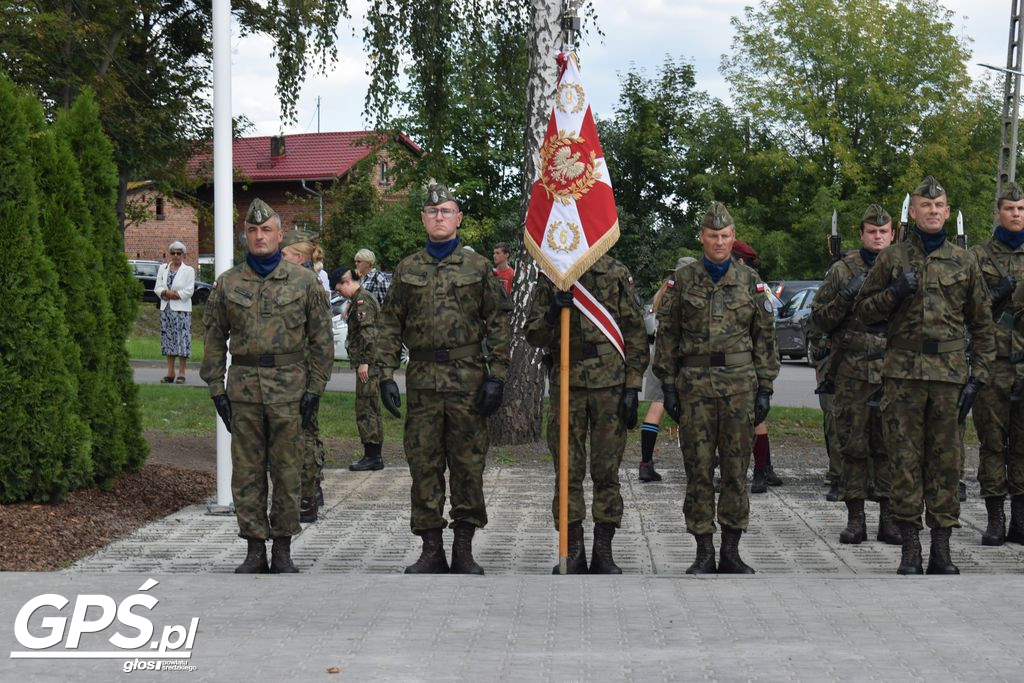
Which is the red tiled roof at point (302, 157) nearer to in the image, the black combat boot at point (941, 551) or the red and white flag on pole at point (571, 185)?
the red and white flag on pole at point (571, 185)

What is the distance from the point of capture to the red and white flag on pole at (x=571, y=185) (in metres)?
7.98

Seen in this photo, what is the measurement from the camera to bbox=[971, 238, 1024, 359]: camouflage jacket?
8945 mm

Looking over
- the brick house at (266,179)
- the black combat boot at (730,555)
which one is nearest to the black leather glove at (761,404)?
the black combat boot at (730,555)

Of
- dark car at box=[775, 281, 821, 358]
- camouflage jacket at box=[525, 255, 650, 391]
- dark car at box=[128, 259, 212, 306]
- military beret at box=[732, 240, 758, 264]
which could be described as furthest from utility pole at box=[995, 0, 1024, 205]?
dark car at box=[128, 259, 212, 306]

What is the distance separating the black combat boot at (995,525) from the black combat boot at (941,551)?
4.35 feet

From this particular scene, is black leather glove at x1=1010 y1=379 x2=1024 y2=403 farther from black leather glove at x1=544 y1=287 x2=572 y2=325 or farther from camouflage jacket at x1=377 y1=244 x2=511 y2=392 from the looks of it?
camouflage jacket at x1=377 y1=244 x2=511 y2=392

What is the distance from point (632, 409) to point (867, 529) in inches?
108

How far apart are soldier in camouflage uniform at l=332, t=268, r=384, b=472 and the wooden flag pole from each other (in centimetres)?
414

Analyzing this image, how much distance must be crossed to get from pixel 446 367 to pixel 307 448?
8.19 feet

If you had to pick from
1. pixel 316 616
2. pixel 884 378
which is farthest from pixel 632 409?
pixel 316 616

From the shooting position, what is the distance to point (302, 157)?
63469mm

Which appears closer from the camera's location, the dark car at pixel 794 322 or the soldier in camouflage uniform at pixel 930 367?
the soldier in camouflage uniform at pixel 930 367

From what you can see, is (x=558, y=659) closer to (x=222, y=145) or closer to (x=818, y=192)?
(x=222, y=145)

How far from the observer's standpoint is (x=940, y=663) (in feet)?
17.7
